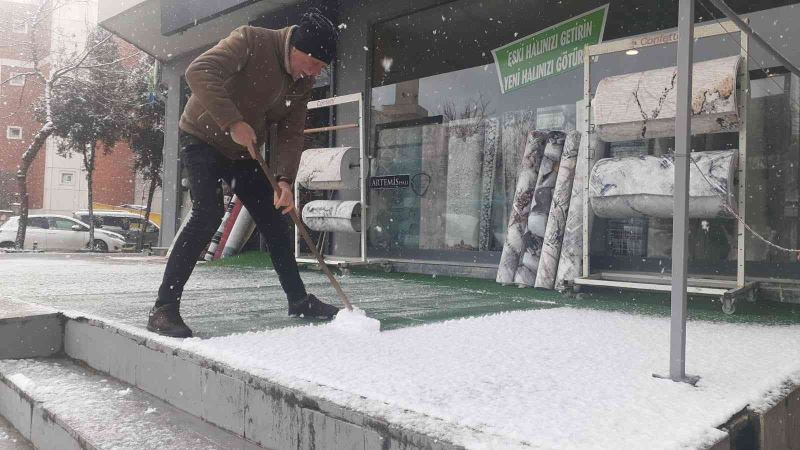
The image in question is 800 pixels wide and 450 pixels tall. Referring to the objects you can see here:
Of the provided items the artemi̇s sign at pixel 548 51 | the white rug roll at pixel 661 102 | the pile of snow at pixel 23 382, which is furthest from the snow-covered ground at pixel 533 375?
the artemi̇s sign at pixel 548 51

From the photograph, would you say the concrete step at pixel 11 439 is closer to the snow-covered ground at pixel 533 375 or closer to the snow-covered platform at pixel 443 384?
the snow-covered platform at pixel 443 384

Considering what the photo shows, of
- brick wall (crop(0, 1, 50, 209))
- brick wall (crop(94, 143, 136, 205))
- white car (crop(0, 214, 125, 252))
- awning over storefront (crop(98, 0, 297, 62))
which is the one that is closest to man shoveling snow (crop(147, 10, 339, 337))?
awning over storefront (crop(98, 0, 297, 62))

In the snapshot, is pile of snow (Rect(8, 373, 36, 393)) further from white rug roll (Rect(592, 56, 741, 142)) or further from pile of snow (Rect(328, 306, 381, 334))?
white rug roll (Rect(592, 56, 741, 142))

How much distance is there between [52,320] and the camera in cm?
257

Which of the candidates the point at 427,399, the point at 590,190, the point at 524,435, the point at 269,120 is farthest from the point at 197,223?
the point at 590,190

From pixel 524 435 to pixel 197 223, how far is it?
1.69 m

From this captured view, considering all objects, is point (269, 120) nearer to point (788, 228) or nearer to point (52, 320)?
point (52, 320)

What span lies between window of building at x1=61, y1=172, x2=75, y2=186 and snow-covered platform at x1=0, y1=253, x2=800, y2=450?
31361mm

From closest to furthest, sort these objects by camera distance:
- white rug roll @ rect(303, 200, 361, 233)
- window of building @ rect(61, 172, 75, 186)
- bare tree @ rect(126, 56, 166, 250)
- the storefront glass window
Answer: the storefront glass window → white rug roll @ rect(303, 200, 361, 233) → bare tree @ rect(126, 56, 166, 250) → window of building @ rect(61, 172, 75, 186)

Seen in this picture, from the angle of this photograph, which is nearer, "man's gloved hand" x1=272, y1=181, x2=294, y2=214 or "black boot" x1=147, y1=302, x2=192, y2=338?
"black boot" x1=147, y1=302, x2=192, y2=338

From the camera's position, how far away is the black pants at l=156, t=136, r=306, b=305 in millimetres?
2363

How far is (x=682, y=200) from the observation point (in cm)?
162

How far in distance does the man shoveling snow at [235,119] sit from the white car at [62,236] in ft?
60.0

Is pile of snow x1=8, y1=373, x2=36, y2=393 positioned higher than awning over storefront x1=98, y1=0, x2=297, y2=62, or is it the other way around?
awning over storefront x1=98, y1=0, x2=297, y2=62
